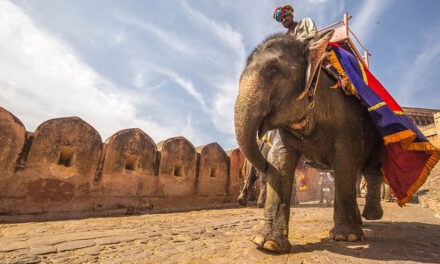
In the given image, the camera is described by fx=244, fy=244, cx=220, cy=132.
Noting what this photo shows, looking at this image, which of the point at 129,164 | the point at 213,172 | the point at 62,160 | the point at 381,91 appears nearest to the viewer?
the point at 381,91

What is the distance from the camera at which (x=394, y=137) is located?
255cm

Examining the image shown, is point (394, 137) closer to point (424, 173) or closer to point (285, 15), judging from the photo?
point (424, 173)

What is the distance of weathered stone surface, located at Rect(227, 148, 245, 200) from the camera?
37.2 feet

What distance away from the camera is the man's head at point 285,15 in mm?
3543

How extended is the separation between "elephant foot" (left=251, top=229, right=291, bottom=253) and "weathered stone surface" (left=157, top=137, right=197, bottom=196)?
7039 mm

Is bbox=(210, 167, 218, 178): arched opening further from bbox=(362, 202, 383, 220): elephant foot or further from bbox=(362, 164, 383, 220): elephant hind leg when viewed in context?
bbox=(362, 202, 383, 220): elephant foot

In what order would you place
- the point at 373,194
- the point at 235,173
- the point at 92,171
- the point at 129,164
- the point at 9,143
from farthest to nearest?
the point at 235,173
the point at 129,164
the point at 92,171
the point at 9,143
the point at 373,194

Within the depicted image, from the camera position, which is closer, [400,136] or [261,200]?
[400,136]

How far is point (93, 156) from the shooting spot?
7512mm

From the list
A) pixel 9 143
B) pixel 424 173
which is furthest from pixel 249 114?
pixel 9 143

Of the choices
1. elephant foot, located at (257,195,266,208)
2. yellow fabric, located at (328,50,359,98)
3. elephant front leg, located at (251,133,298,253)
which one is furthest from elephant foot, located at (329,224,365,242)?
elephant foot, located at (257,195,266,208)

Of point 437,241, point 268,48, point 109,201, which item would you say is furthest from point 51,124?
point 437,241

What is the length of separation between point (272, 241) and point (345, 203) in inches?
39.1

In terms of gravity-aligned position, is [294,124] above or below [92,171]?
above
